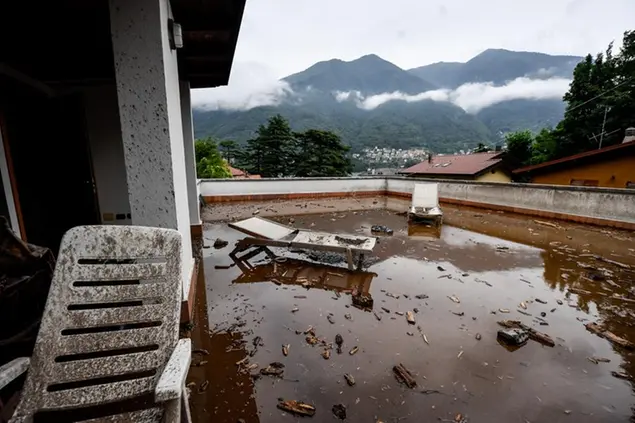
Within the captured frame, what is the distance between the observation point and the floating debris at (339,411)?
189 cm

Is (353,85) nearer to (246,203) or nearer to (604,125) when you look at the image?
(604,125)

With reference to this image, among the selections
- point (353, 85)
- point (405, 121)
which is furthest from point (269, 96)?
point (405, 121)

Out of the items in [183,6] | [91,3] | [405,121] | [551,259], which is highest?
[405,121]

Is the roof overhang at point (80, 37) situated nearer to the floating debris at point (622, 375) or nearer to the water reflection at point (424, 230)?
the floating debris at point (622, 375)

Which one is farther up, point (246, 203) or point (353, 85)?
point (353, 85)

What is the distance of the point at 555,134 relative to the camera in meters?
24.8

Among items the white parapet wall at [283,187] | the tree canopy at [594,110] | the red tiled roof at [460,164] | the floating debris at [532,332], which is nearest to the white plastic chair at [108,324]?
the floating debris at [532,332]

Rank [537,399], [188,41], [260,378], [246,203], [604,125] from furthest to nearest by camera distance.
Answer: [604,125], [246,203], [188,41], [260,378], [537,399]

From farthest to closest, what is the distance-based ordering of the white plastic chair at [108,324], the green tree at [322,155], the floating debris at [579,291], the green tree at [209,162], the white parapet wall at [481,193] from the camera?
1. the green tree at [322,155]
2. the green tree at [209,162]
3. the white parapet wall at [481,193]
4. the floating debris at [579,291]
5. the white plastic chair at [108,324]

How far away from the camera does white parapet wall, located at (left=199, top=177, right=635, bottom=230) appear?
6973 mm

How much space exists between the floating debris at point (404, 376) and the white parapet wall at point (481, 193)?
7.80 m

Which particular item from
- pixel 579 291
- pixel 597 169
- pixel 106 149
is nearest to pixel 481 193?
pixel 597 169

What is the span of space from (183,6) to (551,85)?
252849 millimetres

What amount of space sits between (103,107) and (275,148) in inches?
1312
